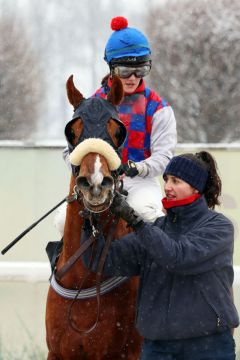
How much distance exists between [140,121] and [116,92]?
0.55 metres

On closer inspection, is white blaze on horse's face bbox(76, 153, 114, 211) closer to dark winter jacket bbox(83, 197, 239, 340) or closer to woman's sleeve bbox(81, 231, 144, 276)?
dark winter jacket bbox(83, 197, 239, 340)

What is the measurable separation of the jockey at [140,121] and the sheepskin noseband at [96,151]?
797mm

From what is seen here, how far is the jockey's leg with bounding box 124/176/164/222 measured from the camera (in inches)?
179

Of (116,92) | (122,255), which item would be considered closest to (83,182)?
(122,255)

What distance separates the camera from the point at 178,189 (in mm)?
3945

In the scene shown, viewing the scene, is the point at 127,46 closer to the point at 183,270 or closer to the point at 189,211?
the point at 189,211

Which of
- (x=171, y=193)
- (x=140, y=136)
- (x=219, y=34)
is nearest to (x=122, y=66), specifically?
(x=140, y=136)

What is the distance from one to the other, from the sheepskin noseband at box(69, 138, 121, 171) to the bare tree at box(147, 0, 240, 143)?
7.72 meters

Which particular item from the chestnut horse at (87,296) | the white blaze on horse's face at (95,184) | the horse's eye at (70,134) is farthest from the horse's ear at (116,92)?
the white blaze on horse's face at (95,184)

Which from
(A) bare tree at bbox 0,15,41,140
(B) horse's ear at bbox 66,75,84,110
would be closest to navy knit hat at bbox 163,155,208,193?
(B) horse's ear at bbox 66,75,84,110

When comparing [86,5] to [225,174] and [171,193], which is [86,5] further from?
[171,193]

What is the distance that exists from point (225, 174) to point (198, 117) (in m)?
4.87

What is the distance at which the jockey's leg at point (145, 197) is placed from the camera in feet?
15.0

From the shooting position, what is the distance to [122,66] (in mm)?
4668
